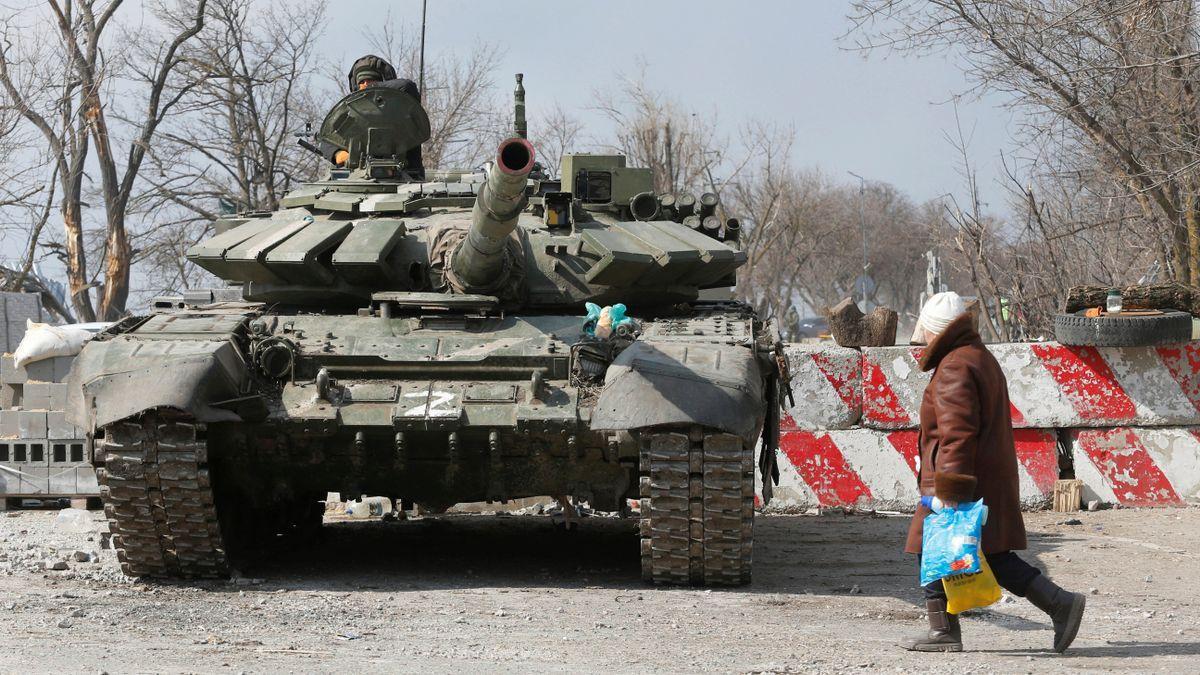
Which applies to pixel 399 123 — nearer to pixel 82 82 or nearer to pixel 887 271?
pixel 82 82

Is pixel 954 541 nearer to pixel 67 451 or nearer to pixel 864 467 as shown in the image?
pixel 864 467

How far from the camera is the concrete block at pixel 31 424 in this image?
14070mm

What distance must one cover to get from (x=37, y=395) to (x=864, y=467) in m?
7.16

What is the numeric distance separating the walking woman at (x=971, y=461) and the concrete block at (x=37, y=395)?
30.6 feet

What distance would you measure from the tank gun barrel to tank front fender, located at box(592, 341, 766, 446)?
1.04 meters

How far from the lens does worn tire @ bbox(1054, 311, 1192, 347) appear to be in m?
13.0

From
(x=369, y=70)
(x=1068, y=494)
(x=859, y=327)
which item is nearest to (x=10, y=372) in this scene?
(x=369, y=70)

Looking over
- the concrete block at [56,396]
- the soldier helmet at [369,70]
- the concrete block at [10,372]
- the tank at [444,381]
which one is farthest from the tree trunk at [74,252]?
the tank at [444,381]

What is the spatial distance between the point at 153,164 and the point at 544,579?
21269 millimetres

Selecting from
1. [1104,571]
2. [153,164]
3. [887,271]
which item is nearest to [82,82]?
[153,164]

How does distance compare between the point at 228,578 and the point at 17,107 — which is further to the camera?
the point at 17,107

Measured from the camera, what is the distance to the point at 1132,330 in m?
13.0

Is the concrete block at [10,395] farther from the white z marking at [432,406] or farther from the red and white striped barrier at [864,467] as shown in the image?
the white z marking at [432,406]

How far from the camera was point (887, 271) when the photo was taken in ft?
236
